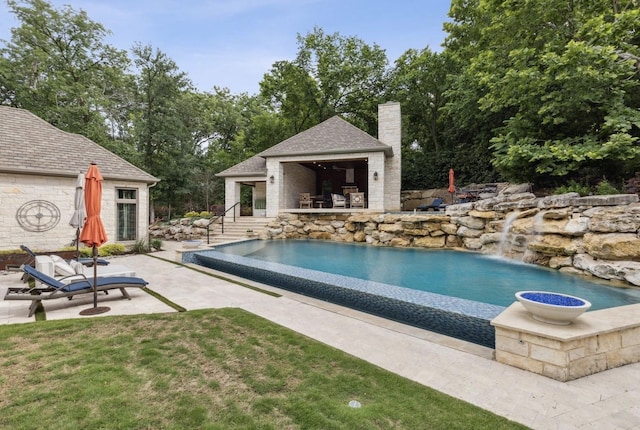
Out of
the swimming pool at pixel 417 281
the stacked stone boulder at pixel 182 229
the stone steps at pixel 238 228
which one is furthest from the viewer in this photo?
the stacked stone boulder at pixel 182 229

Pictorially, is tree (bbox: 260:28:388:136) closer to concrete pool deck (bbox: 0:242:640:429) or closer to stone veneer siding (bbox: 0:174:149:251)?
stone veneer siding (bbox: 0:174:149:251)

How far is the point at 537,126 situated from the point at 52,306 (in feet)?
56.3

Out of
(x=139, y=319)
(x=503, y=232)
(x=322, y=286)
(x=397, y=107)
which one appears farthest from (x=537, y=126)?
(x=139, y=319)

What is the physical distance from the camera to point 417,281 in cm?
726

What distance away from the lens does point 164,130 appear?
21484 millimetres

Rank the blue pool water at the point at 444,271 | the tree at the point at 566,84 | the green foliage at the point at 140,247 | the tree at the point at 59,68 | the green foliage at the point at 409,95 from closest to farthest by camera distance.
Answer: the blue pool water at the point at 444,271
the tree at the point at 566,84
the green foliage at the point at 409,95
the green foliage at the point at 140,247
the tree at the point at 59,68

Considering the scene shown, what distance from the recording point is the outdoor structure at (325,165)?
51.2 feet

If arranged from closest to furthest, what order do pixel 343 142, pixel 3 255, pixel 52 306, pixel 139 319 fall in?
1. pixel 139 319
2. pixel 52 306
3. pixel 3 255
4. pixel 343 142

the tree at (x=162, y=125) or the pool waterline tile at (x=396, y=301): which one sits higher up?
the tree at (x=162, y=125)

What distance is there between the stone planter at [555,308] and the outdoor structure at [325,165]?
38.4 ft

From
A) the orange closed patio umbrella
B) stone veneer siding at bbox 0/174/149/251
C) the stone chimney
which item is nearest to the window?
stone veneer siding at bbox 0/174/149/251

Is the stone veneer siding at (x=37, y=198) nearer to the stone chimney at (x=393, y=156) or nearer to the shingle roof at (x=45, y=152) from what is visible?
the shingle roof at (x=45, y=152)

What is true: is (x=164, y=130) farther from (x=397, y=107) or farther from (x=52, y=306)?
(x=52, y=306)

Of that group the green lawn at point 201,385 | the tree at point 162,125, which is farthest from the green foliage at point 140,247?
the tree at point 162,125
